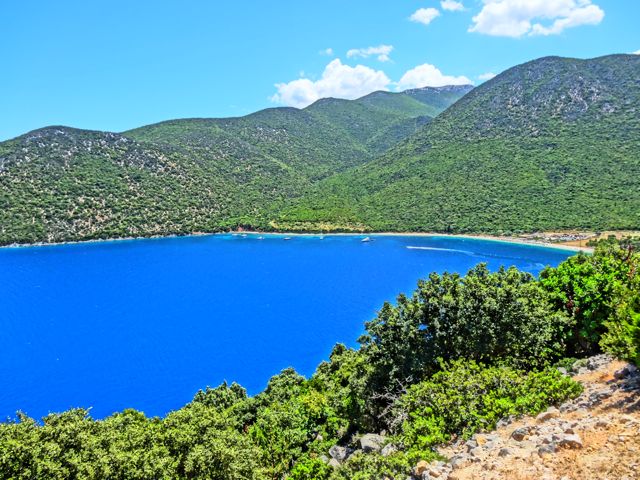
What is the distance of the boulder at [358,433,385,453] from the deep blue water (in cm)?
2731

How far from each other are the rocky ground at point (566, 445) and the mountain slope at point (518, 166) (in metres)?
Result: 114

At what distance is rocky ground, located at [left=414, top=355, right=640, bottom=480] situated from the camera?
9.71 metres

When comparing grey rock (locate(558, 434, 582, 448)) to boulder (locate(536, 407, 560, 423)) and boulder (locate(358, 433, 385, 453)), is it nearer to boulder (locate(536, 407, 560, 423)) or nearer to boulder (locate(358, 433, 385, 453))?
boulder (locate(536, 407, 560, 423))

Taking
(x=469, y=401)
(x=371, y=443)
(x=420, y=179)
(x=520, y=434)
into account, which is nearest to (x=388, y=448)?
(x=371, y=443)

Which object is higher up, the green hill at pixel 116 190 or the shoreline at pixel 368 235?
the green hill at pixel 116 190

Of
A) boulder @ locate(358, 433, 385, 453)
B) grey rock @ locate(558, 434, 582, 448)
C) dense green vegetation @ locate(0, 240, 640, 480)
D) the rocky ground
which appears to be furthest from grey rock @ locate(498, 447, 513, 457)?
boulder @ locate(358, 433, 385, 453)

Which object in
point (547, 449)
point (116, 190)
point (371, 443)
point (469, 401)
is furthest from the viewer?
→ point (116, 190)

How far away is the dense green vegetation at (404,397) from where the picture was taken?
13875 millimetres

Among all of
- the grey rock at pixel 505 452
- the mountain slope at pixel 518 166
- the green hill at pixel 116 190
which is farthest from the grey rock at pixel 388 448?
the green hill at pixel 116 190

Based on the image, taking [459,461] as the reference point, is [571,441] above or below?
above

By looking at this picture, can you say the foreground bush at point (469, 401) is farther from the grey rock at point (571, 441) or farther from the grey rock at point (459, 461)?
the grey rock at point (571, 441)

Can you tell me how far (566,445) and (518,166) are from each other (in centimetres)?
15335

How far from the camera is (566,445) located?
1056 centimetres

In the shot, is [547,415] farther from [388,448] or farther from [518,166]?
[518,166]
